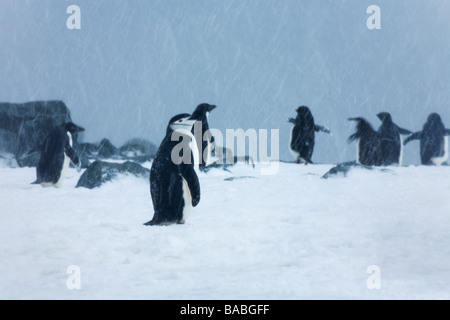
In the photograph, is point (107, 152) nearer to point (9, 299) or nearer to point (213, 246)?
point (213, 246)

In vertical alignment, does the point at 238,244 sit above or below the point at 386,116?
below

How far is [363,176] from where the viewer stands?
5969 millimetres

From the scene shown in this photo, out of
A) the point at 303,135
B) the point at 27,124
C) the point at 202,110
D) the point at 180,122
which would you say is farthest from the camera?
the point at 27,124

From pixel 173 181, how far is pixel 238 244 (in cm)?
73

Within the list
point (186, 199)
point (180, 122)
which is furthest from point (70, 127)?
point (186, 199)

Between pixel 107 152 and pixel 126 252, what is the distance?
7398 mm

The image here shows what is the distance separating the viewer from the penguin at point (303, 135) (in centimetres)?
828

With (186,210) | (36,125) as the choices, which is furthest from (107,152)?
(186,210)

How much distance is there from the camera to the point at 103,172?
591 cm

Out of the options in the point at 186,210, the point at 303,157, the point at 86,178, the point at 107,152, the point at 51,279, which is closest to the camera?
the point at 51,279

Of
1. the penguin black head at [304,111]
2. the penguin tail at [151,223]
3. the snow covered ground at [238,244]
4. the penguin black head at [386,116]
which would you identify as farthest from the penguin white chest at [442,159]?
the penguin tail at [151,223]

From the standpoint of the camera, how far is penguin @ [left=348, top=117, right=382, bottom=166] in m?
8.16

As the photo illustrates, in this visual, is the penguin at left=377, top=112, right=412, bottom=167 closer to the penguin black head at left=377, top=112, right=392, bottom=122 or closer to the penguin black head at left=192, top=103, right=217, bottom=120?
the penguin black head at left=377, top=112, right=392, bottom=122

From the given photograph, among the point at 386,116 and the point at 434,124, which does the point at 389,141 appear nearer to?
the point at 386,116
